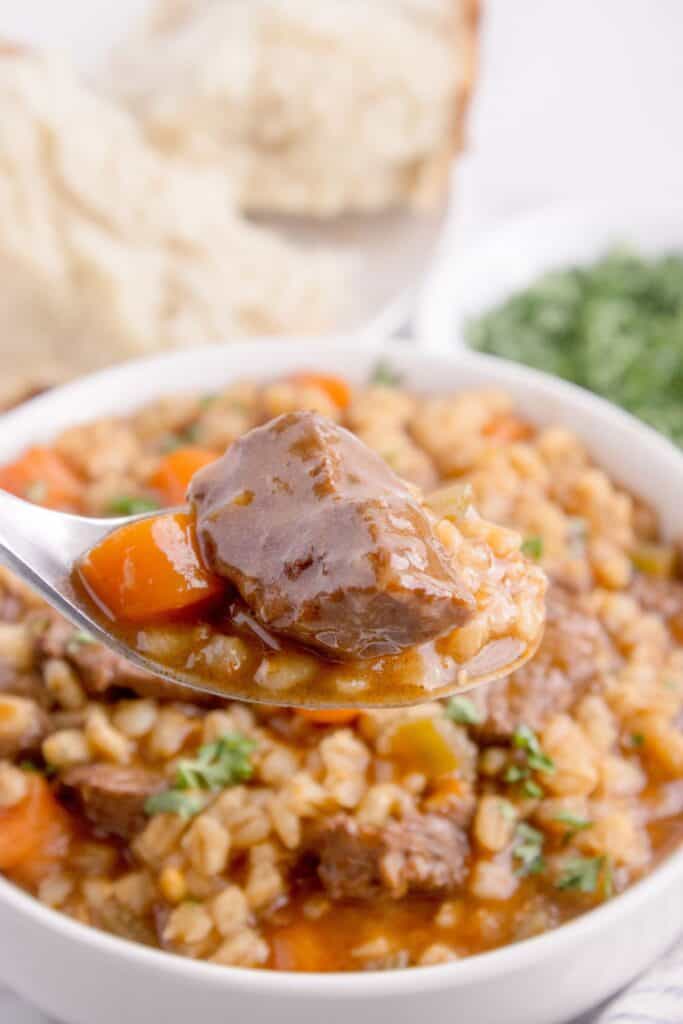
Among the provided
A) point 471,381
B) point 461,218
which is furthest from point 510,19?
point 471,381

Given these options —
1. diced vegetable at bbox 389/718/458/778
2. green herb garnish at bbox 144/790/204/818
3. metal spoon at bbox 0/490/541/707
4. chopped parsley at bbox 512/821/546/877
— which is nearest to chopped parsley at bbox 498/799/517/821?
chopped parsley at bbox 512/821/546/877

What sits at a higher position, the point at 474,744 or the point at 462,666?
the point at 462,666

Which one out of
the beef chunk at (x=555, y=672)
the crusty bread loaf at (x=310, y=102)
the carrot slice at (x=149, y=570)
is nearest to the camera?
the carrot slice at (x=149, y=570)

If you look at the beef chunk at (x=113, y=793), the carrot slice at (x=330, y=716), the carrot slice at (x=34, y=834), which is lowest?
the carrot slice at (x=34, y=834)

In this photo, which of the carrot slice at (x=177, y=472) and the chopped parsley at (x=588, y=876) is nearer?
the chopped parsley at (x=588, y=876)

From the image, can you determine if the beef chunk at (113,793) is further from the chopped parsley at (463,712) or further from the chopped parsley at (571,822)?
the chopped parsley at (571,822)

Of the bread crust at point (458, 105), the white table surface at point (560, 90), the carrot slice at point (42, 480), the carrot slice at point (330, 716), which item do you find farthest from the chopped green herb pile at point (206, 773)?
the white table surface at point (560, 90)

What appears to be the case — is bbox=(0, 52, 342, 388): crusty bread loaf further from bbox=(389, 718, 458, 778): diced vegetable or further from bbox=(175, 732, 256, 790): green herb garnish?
bbox=(389, 718, 458, 778): diced vegetable

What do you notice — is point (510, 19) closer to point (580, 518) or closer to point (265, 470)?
point (580, 518)
